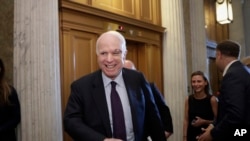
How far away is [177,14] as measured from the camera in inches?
234

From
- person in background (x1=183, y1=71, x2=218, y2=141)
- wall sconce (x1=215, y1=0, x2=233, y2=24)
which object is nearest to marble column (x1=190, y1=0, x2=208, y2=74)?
wall sconce (x1=215, y1=0, x2=233, y2=24)

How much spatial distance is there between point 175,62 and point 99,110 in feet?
13.5

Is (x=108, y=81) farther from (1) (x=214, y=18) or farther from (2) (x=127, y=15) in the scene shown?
(1) (x=214, y=18)

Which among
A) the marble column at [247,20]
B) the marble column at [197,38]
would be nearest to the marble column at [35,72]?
the marble column at [197,38]

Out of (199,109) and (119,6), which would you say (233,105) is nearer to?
(199,109)

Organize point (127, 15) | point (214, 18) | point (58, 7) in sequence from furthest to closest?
point (214, 18)
point (127, 15)
point (58, 7)

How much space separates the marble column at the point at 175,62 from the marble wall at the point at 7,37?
3.04 meters

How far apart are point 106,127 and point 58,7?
2.60m

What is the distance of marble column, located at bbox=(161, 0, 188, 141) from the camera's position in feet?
18.8

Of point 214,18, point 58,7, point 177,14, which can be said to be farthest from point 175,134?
point 214,18

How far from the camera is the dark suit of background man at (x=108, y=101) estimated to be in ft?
6.15

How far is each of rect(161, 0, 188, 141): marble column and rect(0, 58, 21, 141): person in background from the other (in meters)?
3.02

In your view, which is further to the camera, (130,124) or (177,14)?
(177,14)

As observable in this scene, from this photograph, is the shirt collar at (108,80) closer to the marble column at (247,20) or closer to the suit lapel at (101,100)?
the suit lapel at (101,100)
